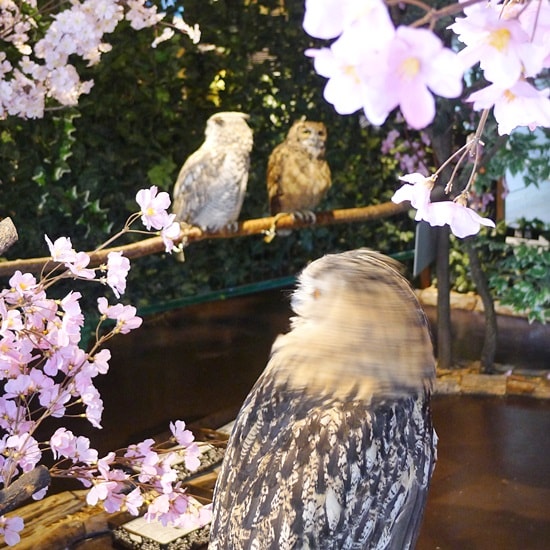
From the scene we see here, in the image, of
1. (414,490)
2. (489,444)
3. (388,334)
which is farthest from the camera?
(489,444)

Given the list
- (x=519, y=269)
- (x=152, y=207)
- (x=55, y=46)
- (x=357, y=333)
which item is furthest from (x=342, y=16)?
(x=519, y=269)

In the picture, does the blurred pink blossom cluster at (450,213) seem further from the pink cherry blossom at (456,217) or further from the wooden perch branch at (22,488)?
the wooden perch branch at (22,488)

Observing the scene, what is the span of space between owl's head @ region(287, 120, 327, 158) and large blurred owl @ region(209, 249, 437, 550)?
1751 mm

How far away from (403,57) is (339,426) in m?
0.52

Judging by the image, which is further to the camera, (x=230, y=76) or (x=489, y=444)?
(x=230, y=76)

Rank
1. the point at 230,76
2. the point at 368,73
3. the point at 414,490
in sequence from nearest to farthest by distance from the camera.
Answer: the point at 368,73 → the point at 414,490 → the point at 230,76

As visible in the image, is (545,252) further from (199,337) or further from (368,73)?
(368,73)

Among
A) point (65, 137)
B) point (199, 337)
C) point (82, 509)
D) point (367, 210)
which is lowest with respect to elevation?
point (82, 509)

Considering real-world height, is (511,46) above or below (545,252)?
above

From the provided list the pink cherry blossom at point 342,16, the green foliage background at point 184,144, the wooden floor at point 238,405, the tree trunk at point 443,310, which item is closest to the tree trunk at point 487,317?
the tree trunk at point 443,310

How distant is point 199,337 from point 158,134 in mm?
685

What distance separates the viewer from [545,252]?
2.95m

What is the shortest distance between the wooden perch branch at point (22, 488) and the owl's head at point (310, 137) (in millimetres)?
1854

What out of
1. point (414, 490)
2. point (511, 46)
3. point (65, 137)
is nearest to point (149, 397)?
point (65, 137)
